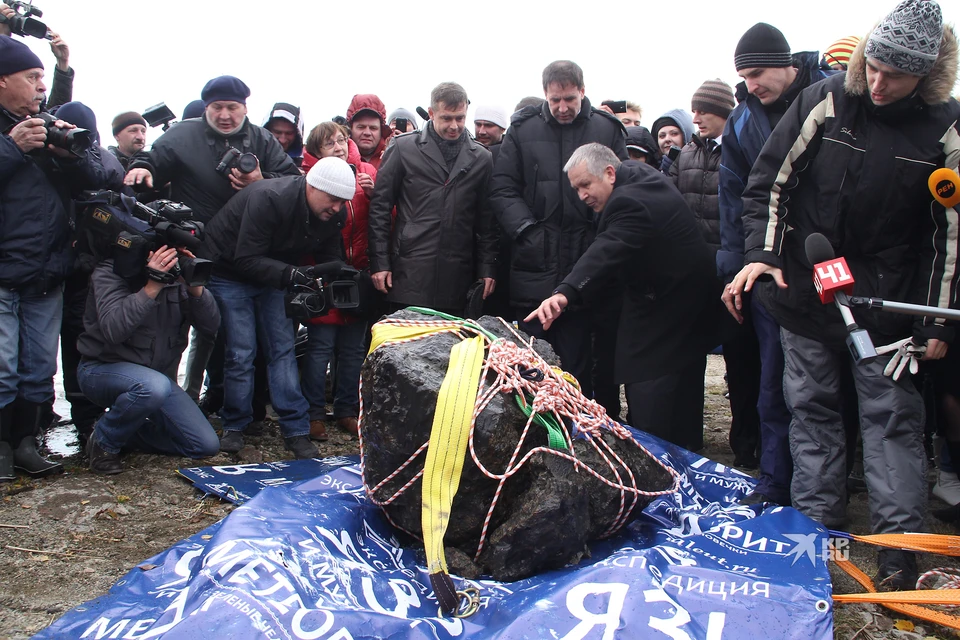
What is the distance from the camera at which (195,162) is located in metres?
4.55

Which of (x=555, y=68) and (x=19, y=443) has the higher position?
(x=555, y=68)

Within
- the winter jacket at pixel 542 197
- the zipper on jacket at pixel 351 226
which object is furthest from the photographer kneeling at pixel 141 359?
the winter jacket at pixel 542 197

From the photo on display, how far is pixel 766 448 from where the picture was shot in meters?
3.67

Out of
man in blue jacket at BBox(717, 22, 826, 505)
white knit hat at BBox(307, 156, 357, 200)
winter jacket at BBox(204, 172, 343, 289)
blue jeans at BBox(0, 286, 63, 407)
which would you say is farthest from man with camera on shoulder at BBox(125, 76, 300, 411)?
man in blue jacket at BBox(717, 22, 826, 505)

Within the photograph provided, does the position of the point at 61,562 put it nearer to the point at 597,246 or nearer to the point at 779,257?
the point at 597,246

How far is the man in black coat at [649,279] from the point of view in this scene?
396cm

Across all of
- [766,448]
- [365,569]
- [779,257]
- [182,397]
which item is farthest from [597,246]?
[182,397]

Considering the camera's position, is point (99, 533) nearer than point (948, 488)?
Yes

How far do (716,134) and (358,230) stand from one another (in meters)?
2.18

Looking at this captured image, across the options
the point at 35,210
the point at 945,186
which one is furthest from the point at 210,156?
the point at 945,186

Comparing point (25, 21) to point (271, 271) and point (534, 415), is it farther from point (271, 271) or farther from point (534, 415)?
point (534, 415)

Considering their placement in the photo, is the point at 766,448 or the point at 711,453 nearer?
the point at 766,448

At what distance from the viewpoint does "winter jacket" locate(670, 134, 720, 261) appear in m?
4.49

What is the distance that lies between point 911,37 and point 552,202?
2079 millimetres
